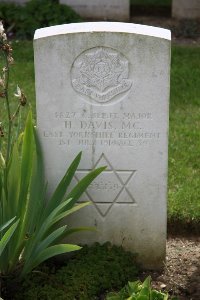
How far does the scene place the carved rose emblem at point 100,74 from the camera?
4004mm

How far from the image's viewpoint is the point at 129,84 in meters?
4.04

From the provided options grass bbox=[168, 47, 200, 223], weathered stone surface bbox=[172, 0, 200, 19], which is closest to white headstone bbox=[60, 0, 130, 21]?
weathered stone surface bbox=[172, 0, 200, 19]

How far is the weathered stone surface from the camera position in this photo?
388 inches

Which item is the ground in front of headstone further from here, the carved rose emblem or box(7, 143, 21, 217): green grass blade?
the carved rose emblem

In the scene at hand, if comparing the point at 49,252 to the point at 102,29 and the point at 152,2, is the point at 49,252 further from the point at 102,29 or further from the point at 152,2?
the point at 152,2

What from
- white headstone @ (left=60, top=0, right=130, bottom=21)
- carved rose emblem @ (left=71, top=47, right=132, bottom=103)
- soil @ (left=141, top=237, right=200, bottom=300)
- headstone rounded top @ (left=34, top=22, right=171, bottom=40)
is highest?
white headstone @ (left=60, top=0, right=130, bottom=21)

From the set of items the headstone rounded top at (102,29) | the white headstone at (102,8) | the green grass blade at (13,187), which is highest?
the white headstone at (102,8)

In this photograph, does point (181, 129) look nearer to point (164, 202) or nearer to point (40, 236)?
point (164, 202)

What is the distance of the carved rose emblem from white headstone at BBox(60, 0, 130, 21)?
19.5 ft

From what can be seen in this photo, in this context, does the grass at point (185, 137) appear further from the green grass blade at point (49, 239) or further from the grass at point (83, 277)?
the green grass blade at point (49, 239)

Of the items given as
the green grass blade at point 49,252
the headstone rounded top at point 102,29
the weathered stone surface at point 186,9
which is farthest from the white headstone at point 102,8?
the green grass blade at point 49,252

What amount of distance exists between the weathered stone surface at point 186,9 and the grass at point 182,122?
1293 mm

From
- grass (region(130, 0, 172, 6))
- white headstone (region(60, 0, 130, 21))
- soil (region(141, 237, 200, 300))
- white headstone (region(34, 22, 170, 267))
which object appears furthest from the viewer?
grass (region(130, 0, 172, 6))

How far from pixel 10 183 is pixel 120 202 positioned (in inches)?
27.2
